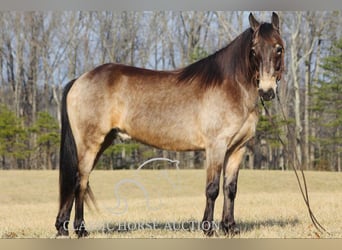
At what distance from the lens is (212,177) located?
6246 millimetres

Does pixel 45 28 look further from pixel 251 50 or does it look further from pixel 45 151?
pixel 251 50

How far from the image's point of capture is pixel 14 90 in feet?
46.8

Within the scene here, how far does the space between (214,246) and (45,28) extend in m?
8.84

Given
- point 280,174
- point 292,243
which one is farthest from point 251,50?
point 280,174

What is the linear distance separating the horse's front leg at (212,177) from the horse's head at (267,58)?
0.89m

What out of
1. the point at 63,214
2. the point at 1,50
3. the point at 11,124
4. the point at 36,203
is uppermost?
the point at 1,50

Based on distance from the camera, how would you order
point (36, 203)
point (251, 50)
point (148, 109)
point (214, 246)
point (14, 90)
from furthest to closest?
point (14, 90)
point (36, 203)
point (148, 109)
point (251, 50)
point (214, 246)

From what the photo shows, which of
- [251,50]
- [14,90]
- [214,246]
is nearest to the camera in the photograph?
[214,246]

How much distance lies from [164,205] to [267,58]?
4.98 m

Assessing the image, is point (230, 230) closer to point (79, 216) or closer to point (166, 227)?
point (166, 227)

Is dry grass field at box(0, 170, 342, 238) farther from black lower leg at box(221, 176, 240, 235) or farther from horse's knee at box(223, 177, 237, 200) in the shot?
horse's knee at box(223, 177, 237, 200)

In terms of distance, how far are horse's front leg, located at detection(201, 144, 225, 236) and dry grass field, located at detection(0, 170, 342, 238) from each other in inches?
8.3

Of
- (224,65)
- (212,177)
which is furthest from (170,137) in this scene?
(224,65)

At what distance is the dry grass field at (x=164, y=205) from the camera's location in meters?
6.98
